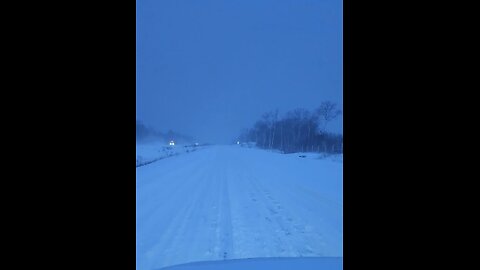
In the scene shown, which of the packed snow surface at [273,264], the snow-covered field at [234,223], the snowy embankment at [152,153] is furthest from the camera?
the snowy embankment at [152,153]

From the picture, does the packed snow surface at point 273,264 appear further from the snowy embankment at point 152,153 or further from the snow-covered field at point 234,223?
the snowy embankment at point 152,153

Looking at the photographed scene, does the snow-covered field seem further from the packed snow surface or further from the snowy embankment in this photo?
the snowy embankment

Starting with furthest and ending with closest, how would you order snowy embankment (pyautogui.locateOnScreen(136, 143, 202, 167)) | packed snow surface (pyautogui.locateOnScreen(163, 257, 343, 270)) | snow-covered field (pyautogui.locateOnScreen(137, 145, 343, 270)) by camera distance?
snowy embankment (pyautogui.locateOnScreen(136, 143, 202, 167)) < snow-covered field (pyautogui.locateOnScreen(137, 145, 343, 270)) < packed snow surface (pyautogui.locateOnScreen(163, 257, 343, 270))

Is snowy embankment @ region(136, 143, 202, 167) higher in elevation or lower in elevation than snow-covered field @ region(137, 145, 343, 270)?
higher

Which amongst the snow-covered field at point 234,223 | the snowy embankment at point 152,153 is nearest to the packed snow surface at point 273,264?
the snow-covered field at point 234,223

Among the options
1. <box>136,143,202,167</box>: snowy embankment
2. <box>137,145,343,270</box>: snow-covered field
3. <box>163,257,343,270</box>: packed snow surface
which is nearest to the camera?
<box>163,257,343,270</box>: packed snow surface

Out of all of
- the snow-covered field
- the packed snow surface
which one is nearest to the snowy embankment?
the snow-covered field

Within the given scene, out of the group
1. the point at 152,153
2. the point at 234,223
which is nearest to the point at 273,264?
the point at 234,223

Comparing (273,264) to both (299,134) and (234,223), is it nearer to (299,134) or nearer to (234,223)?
(234,223)

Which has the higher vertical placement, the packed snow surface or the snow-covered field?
the packed snow surface

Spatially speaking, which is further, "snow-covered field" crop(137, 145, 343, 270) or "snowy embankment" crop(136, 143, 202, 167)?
"snowy embankment" crop(136, 143, 202, 167)
